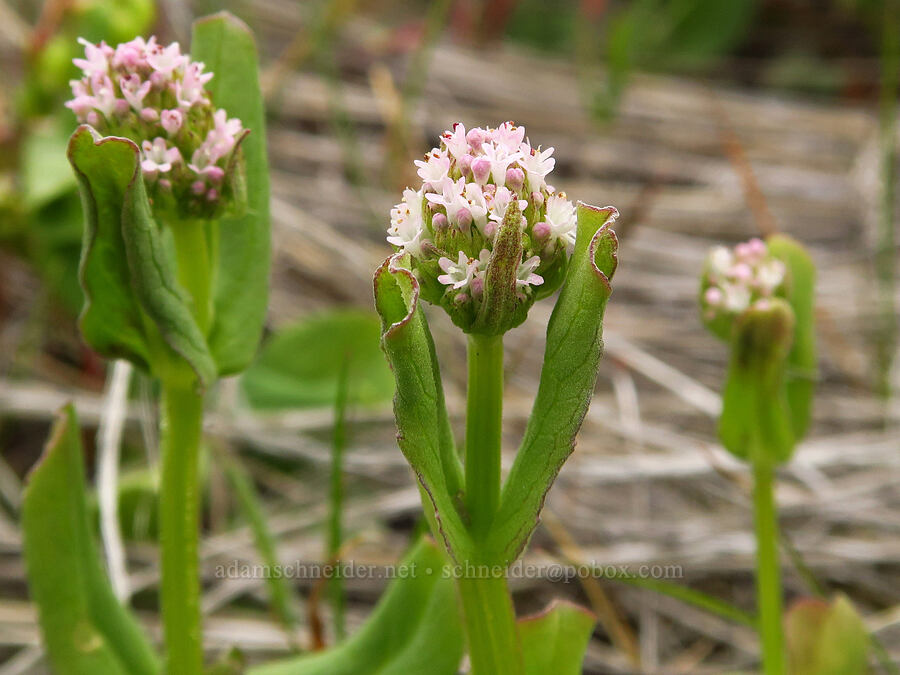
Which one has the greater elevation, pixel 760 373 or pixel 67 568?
pixel 760 373

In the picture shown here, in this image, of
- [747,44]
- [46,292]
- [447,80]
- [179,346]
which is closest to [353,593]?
[179,346]

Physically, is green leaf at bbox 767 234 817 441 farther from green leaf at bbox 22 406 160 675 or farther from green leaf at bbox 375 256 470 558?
green leaf at bbox 22 406 160 675

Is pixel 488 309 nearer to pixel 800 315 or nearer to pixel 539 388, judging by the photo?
pixel 539 388

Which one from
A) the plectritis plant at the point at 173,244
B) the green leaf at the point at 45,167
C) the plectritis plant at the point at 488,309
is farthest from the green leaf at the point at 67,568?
the green leaf at the point at 45,167

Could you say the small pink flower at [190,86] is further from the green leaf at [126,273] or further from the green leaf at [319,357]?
the green leaf at [319,357]

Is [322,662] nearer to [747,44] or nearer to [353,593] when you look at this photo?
[353,593]

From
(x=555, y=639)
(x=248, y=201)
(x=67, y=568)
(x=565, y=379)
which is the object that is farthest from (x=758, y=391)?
(x=67, y=568)
